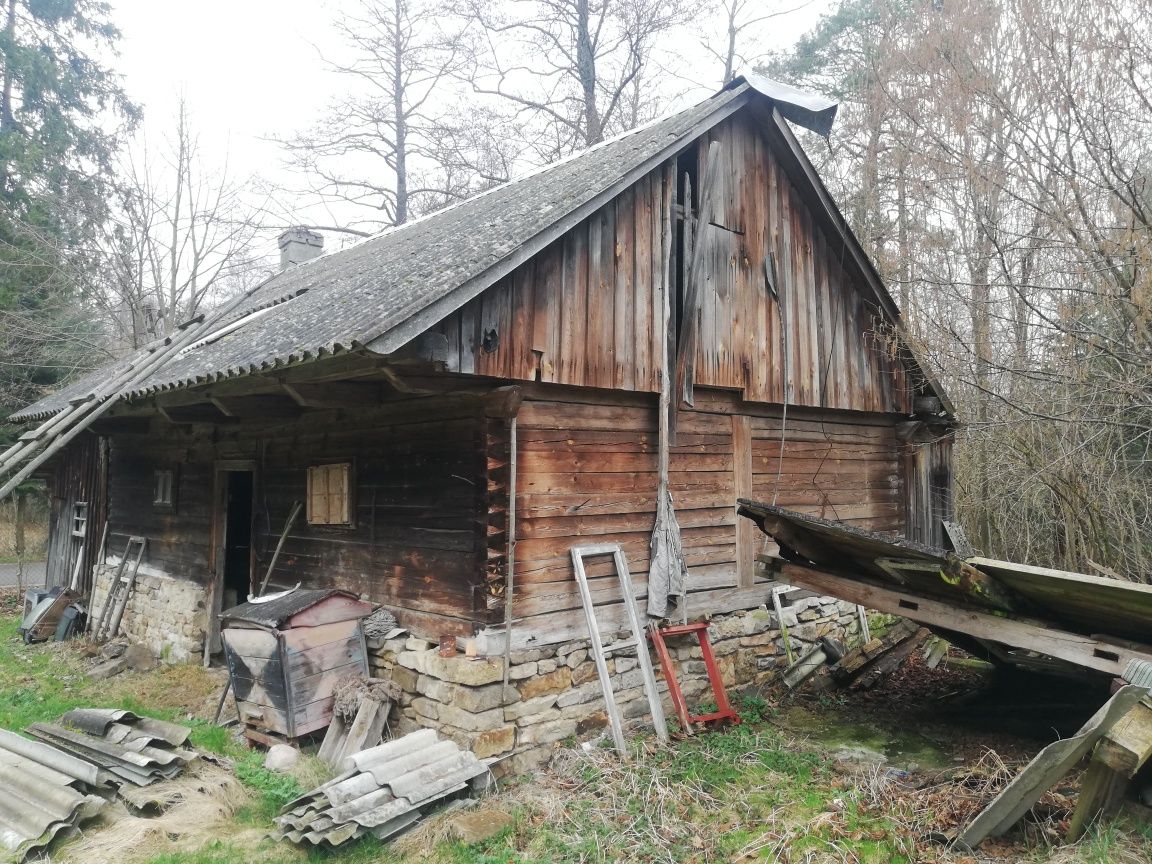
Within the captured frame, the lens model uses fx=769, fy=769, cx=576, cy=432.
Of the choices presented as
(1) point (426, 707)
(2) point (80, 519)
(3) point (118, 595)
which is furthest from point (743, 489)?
(2) point (80, 519)

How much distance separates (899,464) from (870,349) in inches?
68.8

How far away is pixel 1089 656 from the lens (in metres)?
4.34

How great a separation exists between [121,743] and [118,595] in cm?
630

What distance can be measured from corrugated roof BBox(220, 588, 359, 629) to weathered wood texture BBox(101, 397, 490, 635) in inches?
20.2

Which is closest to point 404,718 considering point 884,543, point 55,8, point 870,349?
point 884,543

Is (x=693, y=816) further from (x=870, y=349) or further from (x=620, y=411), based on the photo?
(x=870, y=349)

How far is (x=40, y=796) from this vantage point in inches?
191

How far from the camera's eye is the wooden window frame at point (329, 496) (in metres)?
7.02

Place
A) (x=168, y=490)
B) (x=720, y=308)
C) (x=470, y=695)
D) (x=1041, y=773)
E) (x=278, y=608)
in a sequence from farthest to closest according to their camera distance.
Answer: (x=168, y=490) → (x=720, y=308) → (x=278, y=608) → (x=470, y=695) → (x=1041, y=773)

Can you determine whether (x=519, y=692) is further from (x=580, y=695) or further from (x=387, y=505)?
(x=387, y=505)

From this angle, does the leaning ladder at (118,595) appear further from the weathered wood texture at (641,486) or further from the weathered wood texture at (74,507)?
the weathered wood texture at (641,486)

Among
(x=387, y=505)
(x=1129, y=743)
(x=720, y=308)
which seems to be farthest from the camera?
(x=720, y=308)

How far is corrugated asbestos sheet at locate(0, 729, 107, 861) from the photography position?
14.8 ft

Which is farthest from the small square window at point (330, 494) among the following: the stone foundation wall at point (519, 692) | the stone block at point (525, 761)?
the stone block at point (525, 761)
